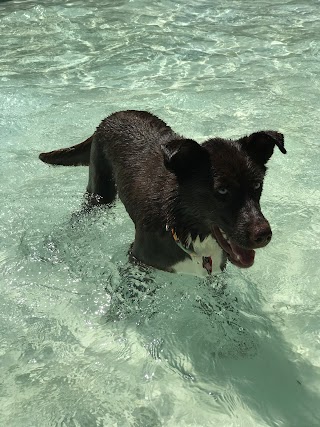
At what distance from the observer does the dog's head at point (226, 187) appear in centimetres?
318

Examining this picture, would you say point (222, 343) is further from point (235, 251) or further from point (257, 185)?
point (257, 185)

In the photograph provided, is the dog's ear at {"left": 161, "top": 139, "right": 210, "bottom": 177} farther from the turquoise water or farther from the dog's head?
the turquoise water

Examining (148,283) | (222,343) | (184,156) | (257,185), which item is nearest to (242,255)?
(257,185)

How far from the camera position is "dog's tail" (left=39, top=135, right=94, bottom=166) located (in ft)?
17.0

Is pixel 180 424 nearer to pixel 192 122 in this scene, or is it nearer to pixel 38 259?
pixel 38 259

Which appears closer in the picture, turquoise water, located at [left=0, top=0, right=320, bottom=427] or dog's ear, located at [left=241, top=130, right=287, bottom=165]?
dog's ear, located at [left=241, top=130, right=287, bottom=165]

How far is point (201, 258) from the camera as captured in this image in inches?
151

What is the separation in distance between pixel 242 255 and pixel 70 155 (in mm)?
2454

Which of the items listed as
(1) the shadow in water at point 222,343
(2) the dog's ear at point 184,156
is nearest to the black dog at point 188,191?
(2) the dog's ear at point 184,156

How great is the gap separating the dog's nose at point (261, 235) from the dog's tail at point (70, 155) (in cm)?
249

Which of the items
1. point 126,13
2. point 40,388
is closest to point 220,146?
point 40,388

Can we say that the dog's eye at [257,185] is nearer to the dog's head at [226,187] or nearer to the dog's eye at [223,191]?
the dog's head at [226,187]

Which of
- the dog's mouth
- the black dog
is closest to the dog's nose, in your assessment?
the black dog

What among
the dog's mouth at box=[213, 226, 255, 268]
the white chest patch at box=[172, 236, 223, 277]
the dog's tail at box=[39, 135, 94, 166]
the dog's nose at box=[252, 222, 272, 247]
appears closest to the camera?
the dog's nose at box=[252, 222, 272, 247]
